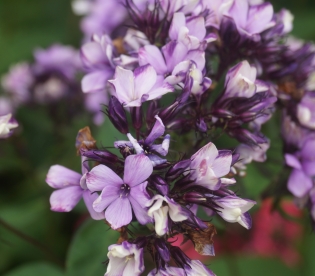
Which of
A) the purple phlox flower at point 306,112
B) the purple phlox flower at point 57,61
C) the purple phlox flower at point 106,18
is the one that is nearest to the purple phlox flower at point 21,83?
the purple phlox flower at point 57,61

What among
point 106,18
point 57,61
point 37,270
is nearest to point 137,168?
point 37,270

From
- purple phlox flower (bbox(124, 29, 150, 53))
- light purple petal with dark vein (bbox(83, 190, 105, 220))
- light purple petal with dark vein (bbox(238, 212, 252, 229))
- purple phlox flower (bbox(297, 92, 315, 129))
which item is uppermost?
purple phlox flower (bbox(124, 29, 150, 53))

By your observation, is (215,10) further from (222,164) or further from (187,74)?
(222,164)

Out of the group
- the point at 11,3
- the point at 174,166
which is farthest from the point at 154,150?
the point at 11,3

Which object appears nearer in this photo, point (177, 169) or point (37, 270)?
point (177, 169)

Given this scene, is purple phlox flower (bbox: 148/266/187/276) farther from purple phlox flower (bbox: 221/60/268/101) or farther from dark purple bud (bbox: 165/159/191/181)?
purple phlox flower (bbox: 221/60/268/101)

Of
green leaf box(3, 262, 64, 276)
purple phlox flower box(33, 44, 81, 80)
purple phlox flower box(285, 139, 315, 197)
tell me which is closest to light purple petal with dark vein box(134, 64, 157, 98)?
purple phlox flower box(285, 139, 315, 197)
